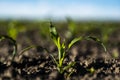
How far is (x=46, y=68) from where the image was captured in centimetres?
307

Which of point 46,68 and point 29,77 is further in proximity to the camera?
point 46,68

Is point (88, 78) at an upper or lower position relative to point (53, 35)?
lower

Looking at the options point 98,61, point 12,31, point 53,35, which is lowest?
point 12,31

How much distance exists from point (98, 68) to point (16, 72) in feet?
2.27

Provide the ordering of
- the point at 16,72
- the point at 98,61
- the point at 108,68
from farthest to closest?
the point at 98,61 < the point at 108,68 < the point at 16,72

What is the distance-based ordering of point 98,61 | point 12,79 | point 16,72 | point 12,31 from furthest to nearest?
1. point 12,31
2. point 98,61
3. point 16,72
4. point 12,79

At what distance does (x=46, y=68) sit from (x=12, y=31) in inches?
129

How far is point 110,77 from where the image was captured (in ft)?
8.95

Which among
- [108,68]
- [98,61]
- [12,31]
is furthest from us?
[12,31]

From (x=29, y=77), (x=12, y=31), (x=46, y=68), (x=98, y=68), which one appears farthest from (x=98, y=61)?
(x=12, y=31)

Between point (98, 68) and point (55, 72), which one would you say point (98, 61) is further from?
point (55, 72)

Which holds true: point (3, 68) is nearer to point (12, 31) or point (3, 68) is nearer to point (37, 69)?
point (37, 69)

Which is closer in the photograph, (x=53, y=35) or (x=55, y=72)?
(x=55, y=72)

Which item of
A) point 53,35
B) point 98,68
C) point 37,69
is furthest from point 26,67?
point 98,68
